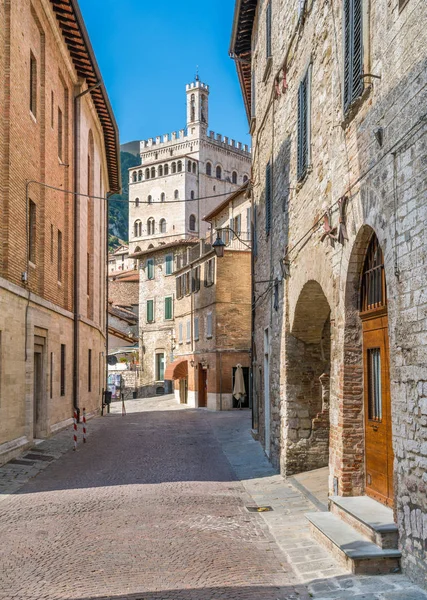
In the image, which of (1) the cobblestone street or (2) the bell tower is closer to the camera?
(1) the cobblestone street

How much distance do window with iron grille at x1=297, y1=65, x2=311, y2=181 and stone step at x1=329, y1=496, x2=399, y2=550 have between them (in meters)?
5.00

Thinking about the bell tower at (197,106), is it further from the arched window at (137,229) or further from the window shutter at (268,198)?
the window shutter at (268,198)

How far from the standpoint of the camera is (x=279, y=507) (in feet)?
32.5

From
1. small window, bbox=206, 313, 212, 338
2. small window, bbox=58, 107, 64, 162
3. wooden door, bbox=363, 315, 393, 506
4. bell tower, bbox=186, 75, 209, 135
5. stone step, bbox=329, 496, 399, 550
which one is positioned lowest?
stone step, bbox=329, 496, 399, 550

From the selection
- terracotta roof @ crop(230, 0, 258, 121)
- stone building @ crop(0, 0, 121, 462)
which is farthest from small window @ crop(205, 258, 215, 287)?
terracotta roof @ crop(230, 0, 258, 121)

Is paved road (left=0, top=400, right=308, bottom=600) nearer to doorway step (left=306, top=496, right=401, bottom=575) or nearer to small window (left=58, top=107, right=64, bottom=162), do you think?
doorway step (left=306, top=496, right=401, bottom=575)

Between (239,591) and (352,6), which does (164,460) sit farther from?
(352,6)

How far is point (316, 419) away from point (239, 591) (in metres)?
6.38

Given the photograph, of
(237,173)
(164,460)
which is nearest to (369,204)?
(164,460)

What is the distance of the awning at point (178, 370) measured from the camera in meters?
41.0

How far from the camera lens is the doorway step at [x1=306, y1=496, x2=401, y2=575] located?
6.33m

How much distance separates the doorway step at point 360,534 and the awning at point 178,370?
32750 mm

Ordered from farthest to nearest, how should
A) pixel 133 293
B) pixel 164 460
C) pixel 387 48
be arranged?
pixel 133 293
pixel 164 460
pixel 387 48

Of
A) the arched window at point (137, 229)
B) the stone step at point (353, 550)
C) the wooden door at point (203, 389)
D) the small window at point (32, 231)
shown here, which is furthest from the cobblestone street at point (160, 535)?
the arched window at point (137, 229)
